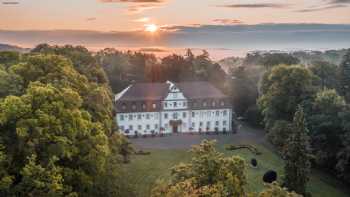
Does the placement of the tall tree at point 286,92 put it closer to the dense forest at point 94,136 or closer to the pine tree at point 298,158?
the dense forest at point 94,136

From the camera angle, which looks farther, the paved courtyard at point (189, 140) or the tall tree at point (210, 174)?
the paved courtyard at point (189, 140)

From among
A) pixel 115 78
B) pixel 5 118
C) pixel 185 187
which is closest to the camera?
pixel 185 187

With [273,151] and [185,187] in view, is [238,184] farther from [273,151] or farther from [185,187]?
[273,151]

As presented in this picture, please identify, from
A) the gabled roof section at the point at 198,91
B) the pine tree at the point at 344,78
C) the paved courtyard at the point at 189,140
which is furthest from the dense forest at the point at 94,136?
the pine tree at the point at 344,78

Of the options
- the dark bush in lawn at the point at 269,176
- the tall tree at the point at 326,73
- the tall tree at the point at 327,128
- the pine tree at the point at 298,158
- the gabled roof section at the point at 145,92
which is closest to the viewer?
the pine tree at the point at 298,158

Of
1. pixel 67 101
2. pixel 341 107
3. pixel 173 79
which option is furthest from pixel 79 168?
pixel 173 79

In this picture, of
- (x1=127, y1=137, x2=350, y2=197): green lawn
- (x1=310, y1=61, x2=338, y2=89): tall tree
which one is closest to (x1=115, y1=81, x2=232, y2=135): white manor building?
(x1=127, y1=137, x2=350, y2=197): green lawn
